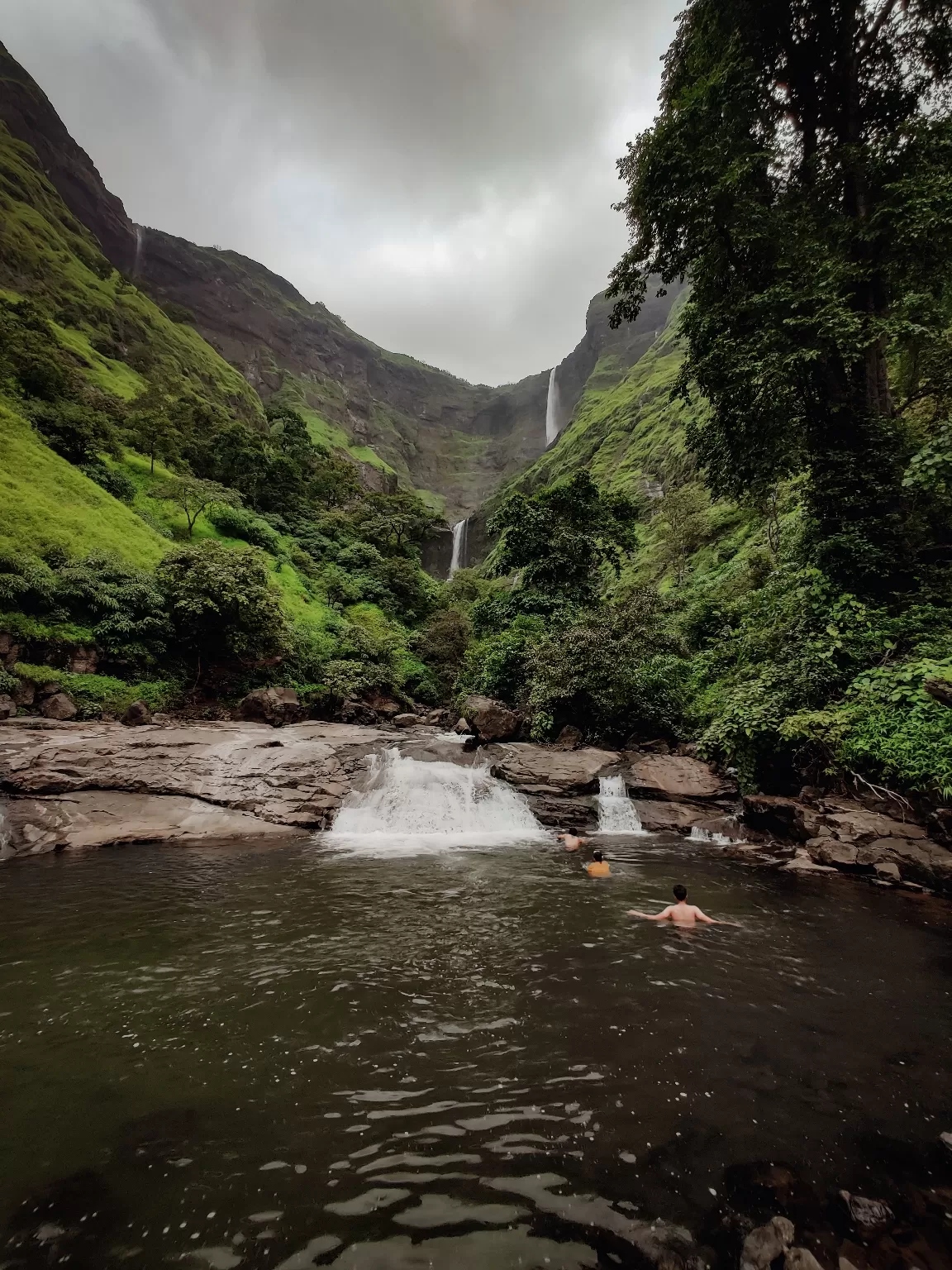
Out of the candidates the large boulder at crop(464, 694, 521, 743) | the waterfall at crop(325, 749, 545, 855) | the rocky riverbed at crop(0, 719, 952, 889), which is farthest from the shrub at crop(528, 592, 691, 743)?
the waterfall at crop(325, 749, 545, 855)

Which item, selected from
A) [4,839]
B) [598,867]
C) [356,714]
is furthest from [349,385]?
[598,867]

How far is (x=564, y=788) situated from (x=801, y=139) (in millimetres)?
19475

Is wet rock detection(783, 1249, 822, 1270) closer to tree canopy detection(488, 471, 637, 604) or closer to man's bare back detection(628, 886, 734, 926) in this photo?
man's bare back detection(628, 886, 734, 926)

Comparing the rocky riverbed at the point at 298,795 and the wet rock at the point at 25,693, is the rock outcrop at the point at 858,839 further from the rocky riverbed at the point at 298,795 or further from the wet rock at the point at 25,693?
the wet rock at the point at 25,693

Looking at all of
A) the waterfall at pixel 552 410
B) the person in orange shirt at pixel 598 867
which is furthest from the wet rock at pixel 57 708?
the waterfall at pixel 552 410

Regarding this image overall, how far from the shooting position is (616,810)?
48.2 ft

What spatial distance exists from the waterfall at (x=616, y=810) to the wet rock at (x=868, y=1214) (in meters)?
11.0

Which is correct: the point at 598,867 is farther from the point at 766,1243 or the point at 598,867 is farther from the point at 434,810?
the point at 766,1243

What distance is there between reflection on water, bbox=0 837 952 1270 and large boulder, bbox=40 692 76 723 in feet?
39.6

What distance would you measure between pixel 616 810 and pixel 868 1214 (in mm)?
11606

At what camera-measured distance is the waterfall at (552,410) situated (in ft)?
432

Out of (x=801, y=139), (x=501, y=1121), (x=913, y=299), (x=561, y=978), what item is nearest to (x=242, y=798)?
(x=561, y=978)

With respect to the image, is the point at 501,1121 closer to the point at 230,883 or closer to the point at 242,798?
the point at 230,883

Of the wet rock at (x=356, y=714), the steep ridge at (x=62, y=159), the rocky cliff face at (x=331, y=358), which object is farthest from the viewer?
the rocky cliff face at (x=331, y=358)
